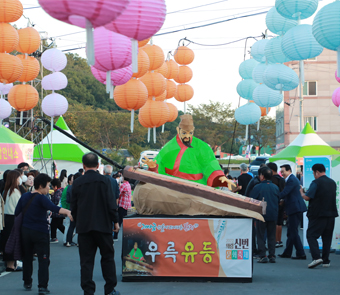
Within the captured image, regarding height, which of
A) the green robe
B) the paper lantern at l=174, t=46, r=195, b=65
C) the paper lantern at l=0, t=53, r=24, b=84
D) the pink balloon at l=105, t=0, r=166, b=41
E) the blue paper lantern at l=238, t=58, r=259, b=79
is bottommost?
the green robe

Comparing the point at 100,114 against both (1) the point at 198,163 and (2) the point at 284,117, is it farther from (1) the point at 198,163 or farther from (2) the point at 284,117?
(1) the point at 198,163

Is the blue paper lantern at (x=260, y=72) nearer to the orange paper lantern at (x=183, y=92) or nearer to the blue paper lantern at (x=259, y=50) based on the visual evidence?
the blue paper lantern at (x=259, y=50)

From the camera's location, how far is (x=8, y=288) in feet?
23.4

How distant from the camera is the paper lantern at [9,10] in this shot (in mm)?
10207

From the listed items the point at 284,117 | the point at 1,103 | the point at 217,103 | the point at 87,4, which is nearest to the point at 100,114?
the point at 217,103

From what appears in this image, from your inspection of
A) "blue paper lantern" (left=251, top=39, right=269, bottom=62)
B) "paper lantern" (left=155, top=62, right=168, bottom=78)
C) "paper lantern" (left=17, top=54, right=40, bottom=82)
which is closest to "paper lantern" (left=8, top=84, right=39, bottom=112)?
"paper lantern" (left=17, top=54, right=40, bottom=82)

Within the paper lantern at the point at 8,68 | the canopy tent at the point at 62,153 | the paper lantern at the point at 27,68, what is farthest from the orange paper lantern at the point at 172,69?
the canopy tent at the point at 62,153

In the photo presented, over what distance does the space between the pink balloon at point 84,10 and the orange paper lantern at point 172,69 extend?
1060 centimetres

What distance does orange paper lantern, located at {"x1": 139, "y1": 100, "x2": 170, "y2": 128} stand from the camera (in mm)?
12875

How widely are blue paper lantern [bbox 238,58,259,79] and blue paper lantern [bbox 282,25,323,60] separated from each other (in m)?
4.13

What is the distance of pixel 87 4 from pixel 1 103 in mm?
9794

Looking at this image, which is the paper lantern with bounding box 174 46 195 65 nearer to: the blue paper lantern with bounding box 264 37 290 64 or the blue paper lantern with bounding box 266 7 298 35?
the blue paper lantern with bounding box 266 7 298 35

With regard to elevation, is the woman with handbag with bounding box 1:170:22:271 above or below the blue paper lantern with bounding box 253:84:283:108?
below

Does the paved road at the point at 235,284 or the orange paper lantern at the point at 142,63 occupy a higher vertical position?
the orange paper lantern at the point at 142,63
